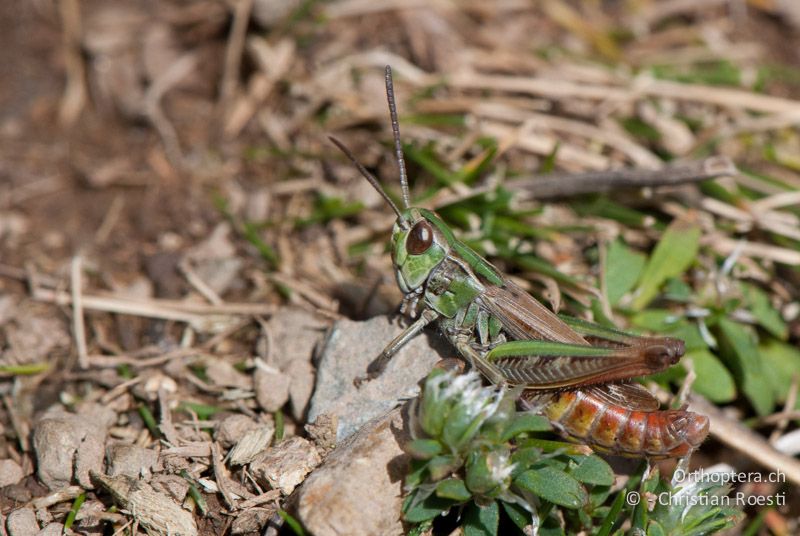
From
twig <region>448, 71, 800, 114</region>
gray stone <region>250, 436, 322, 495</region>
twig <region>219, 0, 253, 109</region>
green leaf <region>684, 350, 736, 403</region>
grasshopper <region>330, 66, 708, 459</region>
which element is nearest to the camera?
grasshopper <region>330, 66, 708, 459</region>

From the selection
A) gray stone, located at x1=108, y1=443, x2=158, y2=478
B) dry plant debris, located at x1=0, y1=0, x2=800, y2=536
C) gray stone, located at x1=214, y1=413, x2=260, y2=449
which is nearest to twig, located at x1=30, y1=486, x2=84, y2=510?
dry plant debris, located at x1=0, y1=0, x2=800, y2=536

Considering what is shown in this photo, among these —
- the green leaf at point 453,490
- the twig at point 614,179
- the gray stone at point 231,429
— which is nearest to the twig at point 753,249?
the twig at point 614,179

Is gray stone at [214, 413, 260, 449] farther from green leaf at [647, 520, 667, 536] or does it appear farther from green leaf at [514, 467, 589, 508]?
green leaf at [647, 520, 667, 536]

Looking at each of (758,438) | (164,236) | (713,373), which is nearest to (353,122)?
(164,236)

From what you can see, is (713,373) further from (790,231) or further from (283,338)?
(283,338)

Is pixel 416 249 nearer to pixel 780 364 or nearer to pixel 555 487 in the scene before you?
pixel 555 487

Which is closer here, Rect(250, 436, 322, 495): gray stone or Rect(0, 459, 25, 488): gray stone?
Rect(250, 436, 322, 495): gray stone
